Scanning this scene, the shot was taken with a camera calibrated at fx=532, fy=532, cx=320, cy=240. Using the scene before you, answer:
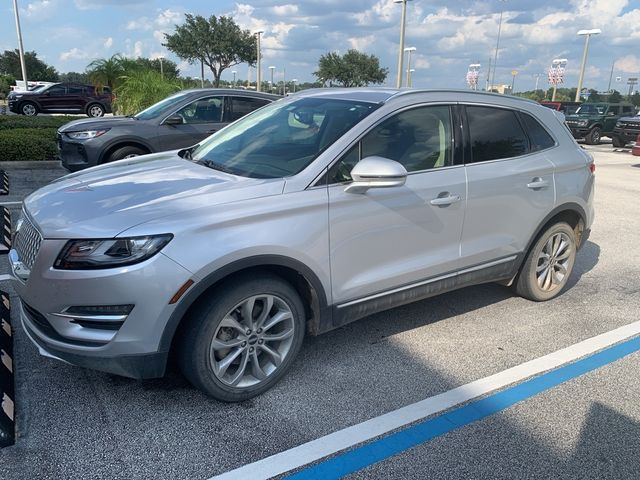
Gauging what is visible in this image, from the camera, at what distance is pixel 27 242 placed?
3012 mm

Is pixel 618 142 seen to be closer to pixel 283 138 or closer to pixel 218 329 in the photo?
pixel 283 138

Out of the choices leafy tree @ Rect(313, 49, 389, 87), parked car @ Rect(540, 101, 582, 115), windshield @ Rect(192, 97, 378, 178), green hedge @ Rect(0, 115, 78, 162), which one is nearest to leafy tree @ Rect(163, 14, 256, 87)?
leafy tree @ Rect(313, 49, 389, 87)

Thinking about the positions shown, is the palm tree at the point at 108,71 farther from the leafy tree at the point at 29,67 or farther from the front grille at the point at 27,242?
the leafy tree at the point at 29,67

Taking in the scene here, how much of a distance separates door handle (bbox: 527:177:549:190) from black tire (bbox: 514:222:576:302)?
0.45m

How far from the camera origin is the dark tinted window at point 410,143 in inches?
135

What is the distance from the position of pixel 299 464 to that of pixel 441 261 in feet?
6.07

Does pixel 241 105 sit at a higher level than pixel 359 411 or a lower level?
higher

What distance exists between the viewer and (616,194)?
427 inches

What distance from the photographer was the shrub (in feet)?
33.8

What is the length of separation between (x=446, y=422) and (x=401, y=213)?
133 centimetres

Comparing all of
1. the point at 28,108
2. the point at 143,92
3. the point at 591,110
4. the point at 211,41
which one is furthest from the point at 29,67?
the point at 591,110

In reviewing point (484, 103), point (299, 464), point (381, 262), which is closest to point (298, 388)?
point (299, 464)

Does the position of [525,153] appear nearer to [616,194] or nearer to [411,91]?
[411,91]

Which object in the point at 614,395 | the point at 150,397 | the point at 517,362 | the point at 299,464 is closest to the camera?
the point at 299,464
